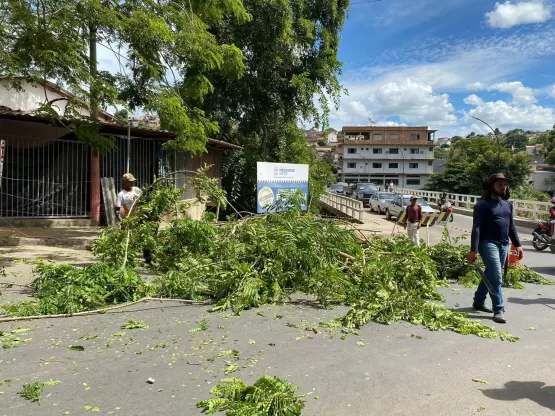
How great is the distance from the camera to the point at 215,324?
210 inches

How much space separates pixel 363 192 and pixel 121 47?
107 ft

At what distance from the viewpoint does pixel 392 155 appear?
266 ft

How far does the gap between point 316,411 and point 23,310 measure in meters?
3.93

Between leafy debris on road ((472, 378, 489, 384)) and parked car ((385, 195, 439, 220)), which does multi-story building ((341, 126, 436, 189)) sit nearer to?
parked car ((385, 195, 439, 220))

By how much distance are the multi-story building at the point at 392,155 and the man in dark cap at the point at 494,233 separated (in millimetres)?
76062

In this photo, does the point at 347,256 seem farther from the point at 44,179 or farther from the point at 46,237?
the point at 44,179

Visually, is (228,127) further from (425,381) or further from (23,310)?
(425,381)

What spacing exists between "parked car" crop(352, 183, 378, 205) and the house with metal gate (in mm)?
27237

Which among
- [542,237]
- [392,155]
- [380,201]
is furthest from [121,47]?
[392,155]

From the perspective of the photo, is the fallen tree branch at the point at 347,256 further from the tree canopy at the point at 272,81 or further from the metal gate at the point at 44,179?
the tree canopy at the point at 272,81

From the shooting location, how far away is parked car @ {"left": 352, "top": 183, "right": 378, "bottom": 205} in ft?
131

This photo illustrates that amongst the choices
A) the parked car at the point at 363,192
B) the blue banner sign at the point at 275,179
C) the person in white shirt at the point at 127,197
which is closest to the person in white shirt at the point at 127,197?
the person in white shirt at the point at 127,197

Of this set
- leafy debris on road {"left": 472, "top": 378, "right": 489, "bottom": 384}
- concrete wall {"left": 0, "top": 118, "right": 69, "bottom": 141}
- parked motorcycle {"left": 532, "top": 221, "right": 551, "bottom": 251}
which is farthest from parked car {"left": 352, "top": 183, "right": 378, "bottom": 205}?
leafy debris on road {"left": 472, "top": 378, "right": 489, "bottom": 384}

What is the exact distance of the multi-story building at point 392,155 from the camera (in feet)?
263
